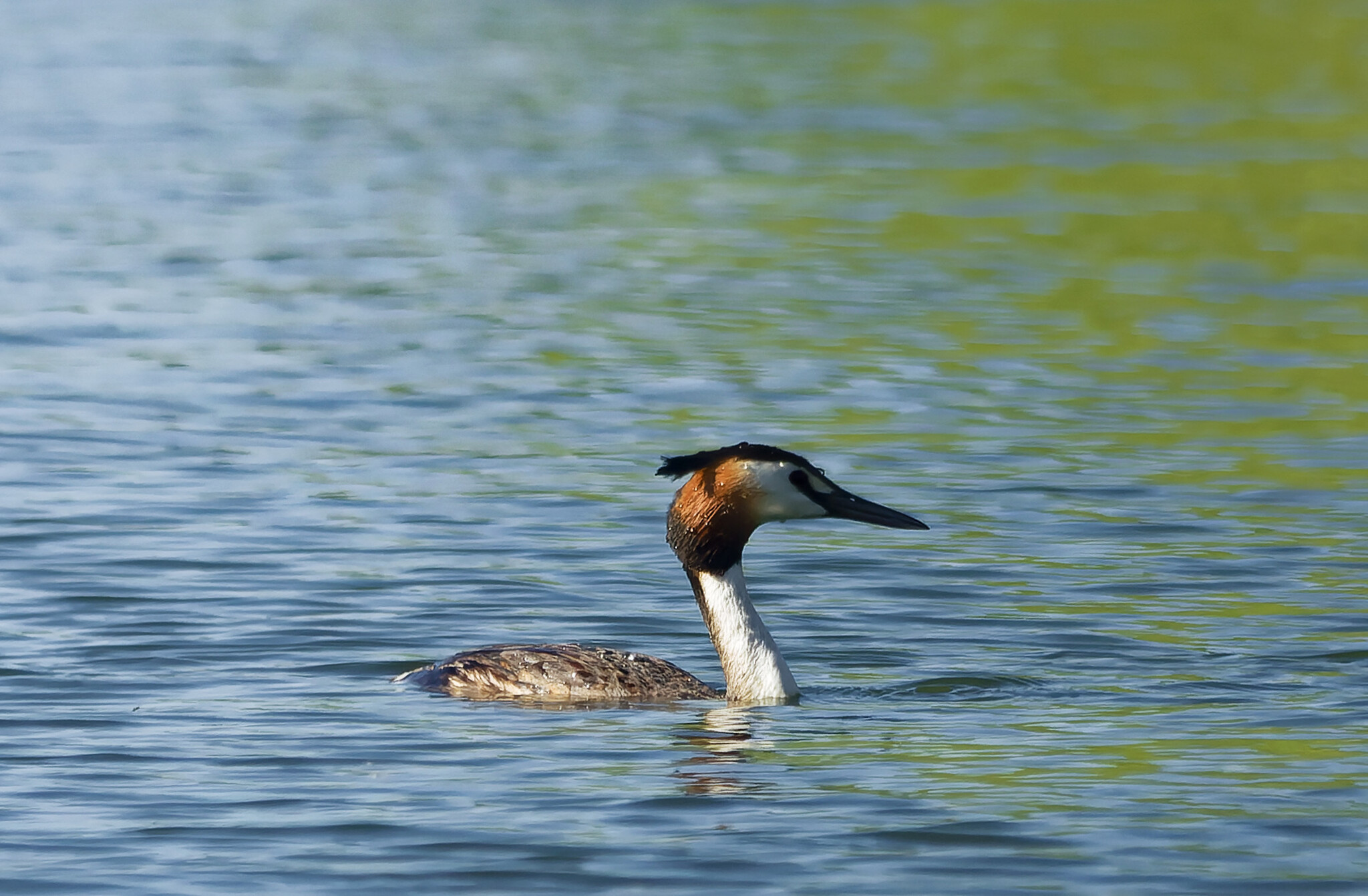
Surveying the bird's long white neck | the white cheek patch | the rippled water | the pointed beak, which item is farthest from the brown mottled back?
the pointed beak

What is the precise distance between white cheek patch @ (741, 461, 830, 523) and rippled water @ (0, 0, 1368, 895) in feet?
3.20

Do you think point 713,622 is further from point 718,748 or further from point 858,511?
point 718,748

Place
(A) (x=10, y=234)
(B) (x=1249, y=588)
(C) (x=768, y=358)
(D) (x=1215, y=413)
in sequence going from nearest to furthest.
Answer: (B) (x=1249, y=588)
(D) (x=1215, y=413)
(C) (x=768, y=358)
(A) (x=10, y=234)

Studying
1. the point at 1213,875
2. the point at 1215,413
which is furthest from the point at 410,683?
the point at 1215,413

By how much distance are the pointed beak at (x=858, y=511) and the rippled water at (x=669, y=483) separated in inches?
35.2

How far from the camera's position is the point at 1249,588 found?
15578 mm

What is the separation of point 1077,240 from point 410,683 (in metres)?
18.7

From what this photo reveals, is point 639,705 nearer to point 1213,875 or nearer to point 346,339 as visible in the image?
point 1213,875

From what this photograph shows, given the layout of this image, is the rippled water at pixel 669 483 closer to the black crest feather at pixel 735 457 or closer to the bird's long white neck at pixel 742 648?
the bird's long white neck at pixel 742 648

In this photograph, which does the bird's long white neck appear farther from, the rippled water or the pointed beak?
the pointed beak

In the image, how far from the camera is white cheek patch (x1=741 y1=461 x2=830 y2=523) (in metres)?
12.9

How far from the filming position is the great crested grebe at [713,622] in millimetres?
12875

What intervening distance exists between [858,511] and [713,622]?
0.93 meters

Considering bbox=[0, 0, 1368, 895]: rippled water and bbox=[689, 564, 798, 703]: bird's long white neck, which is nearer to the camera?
bbox=[0, 0, 1368, 895]: rippled water
